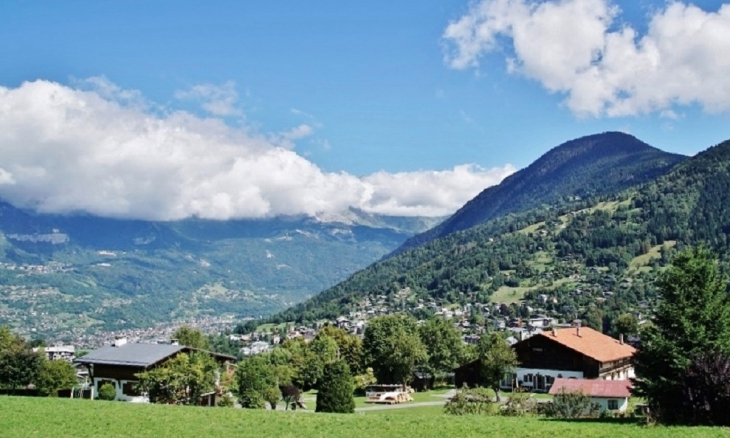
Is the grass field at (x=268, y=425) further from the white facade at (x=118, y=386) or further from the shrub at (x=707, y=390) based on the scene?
the white facade at (x=118, y=386)

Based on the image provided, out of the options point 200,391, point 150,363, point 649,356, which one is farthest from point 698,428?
point 150,363

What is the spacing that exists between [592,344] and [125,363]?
4988 centimetres

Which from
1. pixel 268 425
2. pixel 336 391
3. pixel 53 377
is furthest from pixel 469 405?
pixel 53 377

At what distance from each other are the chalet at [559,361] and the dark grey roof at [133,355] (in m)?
32.5

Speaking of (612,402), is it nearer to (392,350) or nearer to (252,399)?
(252,399)

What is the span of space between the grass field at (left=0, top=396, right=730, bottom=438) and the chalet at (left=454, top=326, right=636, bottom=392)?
140 feet

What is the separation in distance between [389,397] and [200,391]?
19693 mm

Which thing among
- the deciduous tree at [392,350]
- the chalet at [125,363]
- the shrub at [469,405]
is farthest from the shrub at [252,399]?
the deciduous tree at [392,350]

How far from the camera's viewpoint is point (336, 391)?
41938 millimetres

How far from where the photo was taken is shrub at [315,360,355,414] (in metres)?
41.6

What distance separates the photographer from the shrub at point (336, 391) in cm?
4162

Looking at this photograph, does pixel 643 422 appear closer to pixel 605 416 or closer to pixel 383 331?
pixel 605 416

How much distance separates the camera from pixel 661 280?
110 feet

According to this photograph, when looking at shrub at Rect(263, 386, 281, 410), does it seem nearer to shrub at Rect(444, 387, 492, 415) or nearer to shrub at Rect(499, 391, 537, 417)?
shrub at Rect(444, 387, 492, 415)
